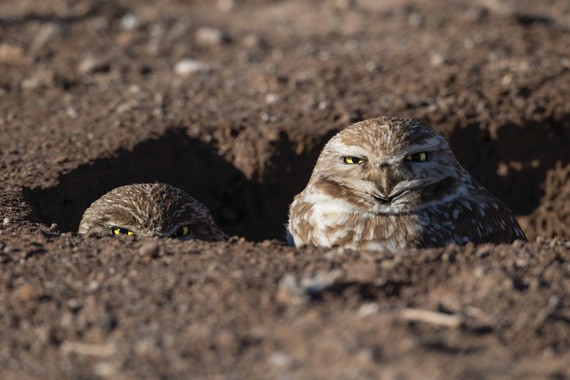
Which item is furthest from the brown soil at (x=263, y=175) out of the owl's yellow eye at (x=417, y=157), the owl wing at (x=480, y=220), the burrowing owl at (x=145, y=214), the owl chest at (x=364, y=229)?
the owl's yellow eye at (x=417, y=157)

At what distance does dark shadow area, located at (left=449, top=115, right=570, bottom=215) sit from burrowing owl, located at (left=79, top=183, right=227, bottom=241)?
7.00ft

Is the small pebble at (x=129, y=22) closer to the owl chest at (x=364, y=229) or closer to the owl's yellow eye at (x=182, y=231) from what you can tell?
the owl's yellow eye at (x=182, y=231)

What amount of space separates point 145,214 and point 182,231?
0.29m

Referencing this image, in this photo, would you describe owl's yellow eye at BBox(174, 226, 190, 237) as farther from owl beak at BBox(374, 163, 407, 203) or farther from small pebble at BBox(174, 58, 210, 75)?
small pebble at BBox(174, 58, 210, 75)

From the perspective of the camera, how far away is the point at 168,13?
9805mm

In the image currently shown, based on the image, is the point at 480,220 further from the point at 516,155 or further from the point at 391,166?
the point at 516,155

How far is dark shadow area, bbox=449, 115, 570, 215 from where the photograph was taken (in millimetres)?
7121

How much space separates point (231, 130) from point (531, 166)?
220 centimetres

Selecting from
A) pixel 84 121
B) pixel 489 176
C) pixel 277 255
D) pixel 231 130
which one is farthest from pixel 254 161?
pixel 277 255

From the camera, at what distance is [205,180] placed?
704 cm

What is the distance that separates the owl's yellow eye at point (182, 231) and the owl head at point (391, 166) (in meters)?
1.02

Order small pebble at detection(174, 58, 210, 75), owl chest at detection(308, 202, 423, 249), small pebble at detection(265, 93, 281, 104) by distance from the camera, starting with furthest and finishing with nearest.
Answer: small pebble at detection(174, 58, 210, 75) → small pebble at detection(265, 93, 281, 104) → owl chest at detection(308, 202, 423, 249)

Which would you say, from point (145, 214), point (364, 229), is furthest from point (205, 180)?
point (364, 229)

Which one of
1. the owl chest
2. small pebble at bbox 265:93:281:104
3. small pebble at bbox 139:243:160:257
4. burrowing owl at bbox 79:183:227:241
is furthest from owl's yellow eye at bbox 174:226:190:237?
small pebble at bbox 265:93:281:104
